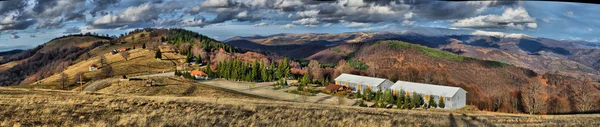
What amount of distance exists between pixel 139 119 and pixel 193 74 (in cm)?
7559

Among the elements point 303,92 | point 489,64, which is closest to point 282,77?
point 303,92

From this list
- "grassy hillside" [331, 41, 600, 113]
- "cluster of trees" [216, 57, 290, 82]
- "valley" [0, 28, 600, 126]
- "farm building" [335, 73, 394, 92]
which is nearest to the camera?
"valley" [0, 28, 600, 126]

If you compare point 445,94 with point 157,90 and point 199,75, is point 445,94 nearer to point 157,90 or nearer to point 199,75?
point 157,90

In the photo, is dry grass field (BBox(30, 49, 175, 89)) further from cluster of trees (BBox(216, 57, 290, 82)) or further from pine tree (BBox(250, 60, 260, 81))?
pine tree (BBox(250, 60, 260, 81))

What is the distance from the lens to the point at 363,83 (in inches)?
3243

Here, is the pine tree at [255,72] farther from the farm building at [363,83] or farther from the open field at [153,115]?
the open field at [153,115]

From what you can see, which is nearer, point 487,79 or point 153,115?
point 153,115

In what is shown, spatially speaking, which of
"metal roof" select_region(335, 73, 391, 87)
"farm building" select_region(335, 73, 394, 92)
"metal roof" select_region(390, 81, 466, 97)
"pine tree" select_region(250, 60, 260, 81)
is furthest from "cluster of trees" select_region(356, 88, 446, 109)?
"pine tree" select_region(250, 60, 260, 81)

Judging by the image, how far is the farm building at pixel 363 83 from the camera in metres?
79.6

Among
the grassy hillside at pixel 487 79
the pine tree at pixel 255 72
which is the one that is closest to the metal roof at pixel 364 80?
the grassy hillside at pixel 487 79

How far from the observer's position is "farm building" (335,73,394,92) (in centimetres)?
7962

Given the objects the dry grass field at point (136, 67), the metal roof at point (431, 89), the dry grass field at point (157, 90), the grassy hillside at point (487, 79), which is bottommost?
the grassy hillside at point (487, 79)

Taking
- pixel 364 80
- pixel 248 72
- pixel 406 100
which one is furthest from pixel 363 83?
pixel 248 72

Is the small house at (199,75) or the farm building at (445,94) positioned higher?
the small house at (199,75)
